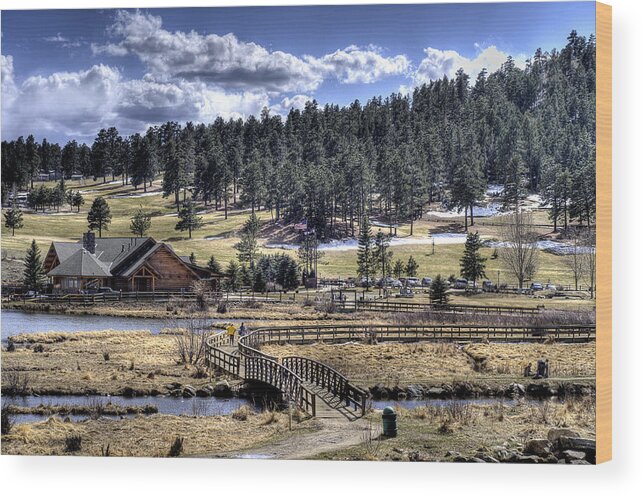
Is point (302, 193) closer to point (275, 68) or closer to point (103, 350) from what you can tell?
point (275, 68)

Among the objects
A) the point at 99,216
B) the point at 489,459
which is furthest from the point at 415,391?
the point at 99,216

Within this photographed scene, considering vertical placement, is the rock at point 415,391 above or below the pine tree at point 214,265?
below

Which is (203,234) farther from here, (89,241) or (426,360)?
(426,360)

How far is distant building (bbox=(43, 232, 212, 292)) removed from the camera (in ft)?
104

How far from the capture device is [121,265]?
32969 mm

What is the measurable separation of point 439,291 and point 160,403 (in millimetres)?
9563

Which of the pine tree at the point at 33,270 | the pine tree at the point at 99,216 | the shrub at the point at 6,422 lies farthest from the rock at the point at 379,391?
the pine tree at the point at 33,270

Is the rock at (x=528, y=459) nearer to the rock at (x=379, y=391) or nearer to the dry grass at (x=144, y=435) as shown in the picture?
the rock at (x=379, y=391)

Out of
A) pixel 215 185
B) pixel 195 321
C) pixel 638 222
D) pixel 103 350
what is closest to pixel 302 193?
pixel 215 185

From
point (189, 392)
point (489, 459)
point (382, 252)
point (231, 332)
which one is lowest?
point (489, 459)

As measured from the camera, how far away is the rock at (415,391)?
95.9ft

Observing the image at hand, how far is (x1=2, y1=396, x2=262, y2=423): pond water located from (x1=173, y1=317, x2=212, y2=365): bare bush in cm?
360

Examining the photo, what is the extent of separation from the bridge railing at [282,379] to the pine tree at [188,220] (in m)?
4.90

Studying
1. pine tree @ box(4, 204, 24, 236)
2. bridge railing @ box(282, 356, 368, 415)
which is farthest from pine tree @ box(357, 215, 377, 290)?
pine tree @ box(4, 204, 24, 236)
